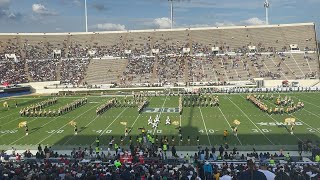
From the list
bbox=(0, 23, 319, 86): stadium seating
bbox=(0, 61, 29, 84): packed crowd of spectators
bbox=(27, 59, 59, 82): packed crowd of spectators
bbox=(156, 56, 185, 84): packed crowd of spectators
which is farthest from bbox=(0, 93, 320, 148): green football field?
bbox=(27, 59, 59, 82): packed crowd of spectators

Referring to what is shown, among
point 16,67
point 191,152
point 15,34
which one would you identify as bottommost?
point 191,152

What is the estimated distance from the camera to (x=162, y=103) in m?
37.6

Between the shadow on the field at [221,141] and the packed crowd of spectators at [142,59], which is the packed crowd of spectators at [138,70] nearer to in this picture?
the packed crowd of spectators at [142,59]

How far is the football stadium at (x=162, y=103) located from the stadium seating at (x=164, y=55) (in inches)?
7.1

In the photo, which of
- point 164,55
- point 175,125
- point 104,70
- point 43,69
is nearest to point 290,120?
point 175,125

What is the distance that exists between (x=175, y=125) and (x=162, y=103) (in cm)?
1161

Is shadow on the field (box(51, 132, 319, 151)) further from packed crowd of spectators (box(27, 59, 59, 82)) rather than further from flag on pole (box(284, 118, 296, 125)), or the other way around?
packed crowd of spectators (box(27, 59, 59, 82))

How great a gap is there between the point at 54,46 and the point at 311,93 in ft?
142

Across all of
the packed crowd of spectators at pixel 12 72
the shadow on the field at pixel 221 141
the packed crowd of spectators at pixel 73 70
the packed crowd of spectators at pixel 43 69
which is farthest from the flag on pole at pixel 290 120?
the packed crowd of spectators at pixel 12 72

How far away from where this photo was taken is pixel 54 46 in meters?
66.8

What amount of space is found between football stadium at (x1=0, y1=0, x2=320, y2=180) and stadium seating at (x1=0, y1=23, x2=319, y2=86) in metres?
0.18

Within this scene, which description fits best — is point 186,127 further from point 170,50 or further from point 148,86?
point 170,50

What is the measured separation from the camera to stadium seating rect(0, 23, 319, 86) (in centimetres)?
5606

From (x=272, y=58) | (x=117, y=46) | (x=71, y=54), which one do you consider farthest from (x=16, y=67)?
(x=272, y=58)
